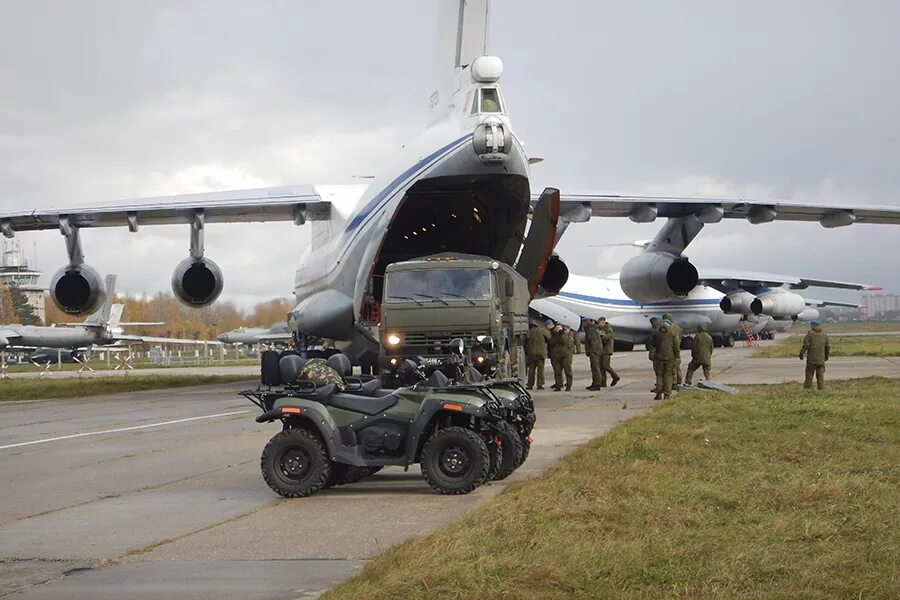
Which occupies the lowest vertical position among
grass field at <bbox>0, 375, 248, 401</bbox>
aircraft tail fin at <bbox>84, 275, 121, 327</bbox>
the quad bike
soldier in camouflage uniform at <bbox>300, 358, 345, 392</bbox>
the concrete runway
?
grass field at <bbox>0, 375, 248, 401</bbox>

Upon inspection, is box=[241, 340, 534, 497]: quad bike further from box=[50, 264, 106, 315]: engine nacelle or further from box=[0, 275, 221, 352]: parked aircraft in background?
box=[0, 275, 221, 352]: parked aircraft in background

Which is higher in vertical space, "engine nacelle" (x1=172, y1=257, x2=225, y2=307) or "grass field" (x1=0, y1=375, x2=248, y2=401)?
"engine nacelle" (x1=172, y1=257, x2=225, y2=307)

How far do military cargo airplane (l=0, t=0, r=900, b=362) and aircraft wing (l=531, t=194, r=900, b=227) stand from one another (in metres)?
0.04

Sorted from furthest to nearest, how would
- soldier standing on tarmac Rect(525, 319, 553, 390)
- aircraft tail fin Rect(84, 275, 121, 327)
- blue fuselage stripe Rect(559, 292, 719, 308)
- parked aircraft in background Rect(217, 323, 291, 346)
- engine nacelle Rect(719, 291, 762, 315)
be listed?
parked aircraft in background Rect(217, 323, 291, 346), aircraft tail fin Rect(84, 275, 121, 327), blue fuselage stripe Rect(559, 292, 719, 308), engine nacelle Rect(719, 291, 762, 315), soldier standing on tarmac Rect(525, 319, 553, 390)

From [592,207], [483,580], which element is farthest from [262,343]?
[483,580]

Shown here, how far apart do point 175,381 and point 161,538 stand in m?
26.7

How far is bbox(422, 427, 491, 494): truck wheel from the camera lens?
934 cm

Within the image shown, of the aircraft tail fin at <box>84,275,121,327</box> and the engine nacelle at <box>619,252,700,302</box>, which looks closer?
the engine nacelle at <box>619,252,700,302</box>

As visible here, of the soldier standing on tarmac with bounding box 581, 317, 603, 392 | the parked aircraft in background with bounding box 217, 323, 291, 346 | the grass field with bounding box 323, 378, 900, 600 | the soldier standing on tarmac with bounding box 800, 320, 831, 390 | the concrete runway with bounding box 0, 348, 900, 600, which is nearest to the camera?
the grass field with bounding box 323, 378, 900, 600

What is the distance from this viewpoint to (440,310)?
1750 cm

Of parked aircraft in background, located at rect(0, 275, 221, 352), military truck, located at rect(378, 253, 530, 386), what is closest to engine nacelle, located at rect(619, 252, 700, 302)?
military truck, located at rect(378, 253, 530, 386)

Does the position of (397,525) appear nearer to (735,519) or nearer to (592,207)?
(735,519)

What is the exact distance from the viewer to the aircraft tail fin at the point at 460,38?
72.5 ft

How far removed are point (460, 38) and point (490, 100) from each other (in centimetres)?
412
